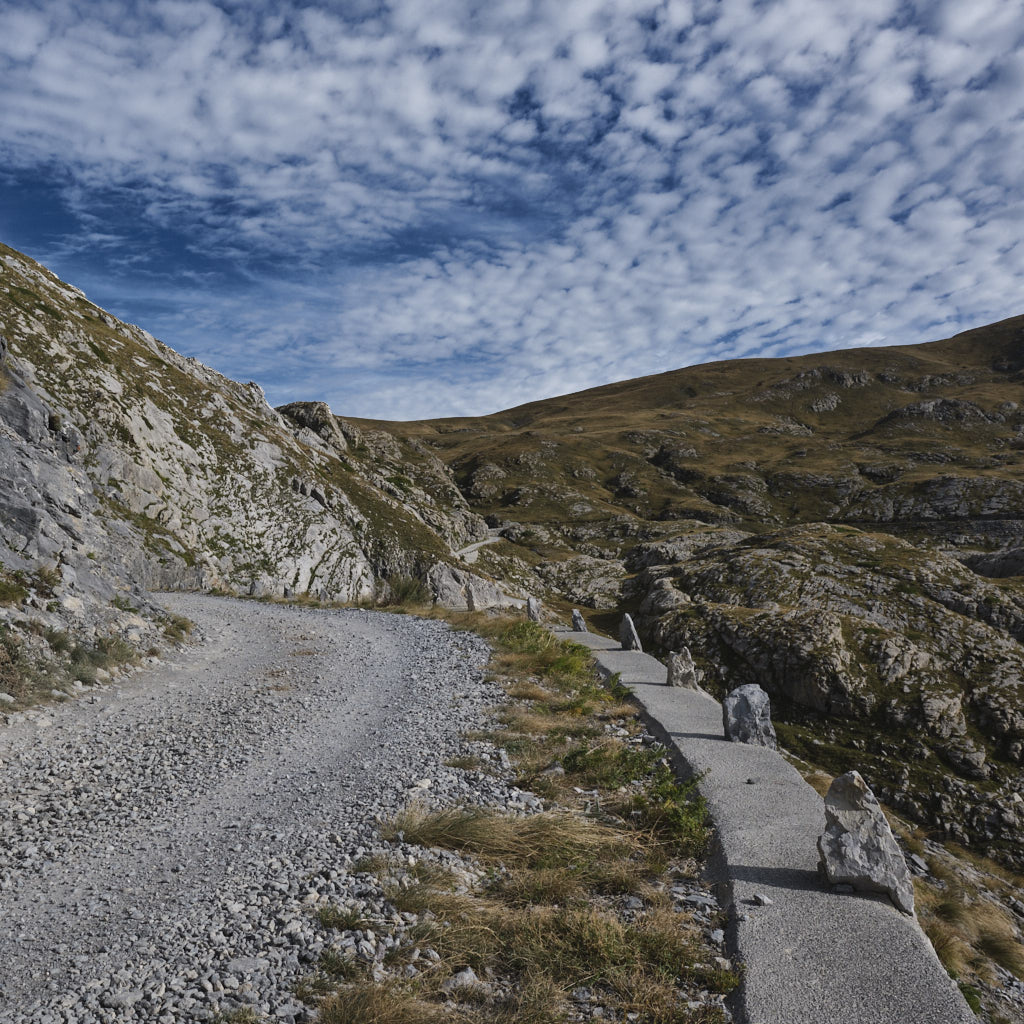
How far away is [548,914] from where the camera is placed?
22.9ft

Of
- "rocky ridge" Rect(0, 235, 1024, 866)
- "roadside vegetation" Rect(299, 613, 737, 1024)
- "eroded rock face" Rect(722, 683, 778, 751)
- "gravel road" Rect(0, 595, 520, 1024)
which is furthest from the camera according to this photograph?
"rocky ridge" Rect(0, 235, 1024, 866)

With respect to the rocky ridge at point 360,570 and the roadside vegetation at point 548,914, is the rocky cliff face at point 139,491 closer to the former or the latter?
the rocky ridge at point 360,570

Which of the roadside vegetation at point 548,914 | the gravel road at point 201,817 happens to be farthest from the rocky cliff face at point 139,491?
the roadside vegetation at point 548,914

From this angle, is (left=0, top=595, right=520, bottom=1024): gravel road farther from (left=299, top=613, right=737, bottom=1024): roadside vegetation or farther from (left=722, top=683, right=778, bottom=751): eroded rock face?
(left=722, top=683, right=778, bottom=751): eroded rock face

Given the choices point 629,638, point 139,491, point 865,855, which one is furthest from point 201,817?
point 139,491

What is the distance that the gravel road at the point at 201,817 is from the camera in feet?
19.4

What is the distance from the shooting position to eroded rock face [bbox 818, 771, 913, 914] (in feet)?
24.1

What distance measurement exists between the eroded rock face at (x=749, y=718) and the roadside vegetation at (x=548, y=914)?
8.47 feet

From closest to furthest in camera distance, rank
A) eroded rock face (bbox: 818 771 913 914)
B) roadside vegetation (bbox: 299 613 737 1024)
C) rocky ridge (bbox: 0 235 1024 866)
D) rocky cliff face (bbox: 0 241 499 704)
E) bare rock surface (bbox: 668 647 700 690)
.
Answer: roadside vegetation (bbox: 299 613 737 1024) → eroded rock face (bbox: 818 771 913 914) → rocky cliff face (bbox: 0 241 499 704) → bare rock surface (bbox: 668 647 700 690) → rocky ridge (bbox: 0 235 1024 866)

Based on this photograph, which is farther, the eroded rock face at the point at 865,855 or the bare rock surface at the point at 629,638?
the bare rock surface at the point at 629,638

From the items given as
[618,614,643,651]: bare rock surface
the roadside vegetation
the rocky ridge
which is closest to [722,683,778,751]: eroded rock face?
the roadside vegetation

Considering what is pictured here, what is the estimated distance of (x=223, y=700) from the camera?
50.8ft

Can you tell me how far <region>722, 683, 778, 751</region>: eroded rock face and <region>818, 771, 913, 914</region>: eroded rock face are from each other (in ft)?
18.2

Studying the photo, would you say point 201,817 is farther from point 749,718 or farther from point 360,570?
point 360,570
